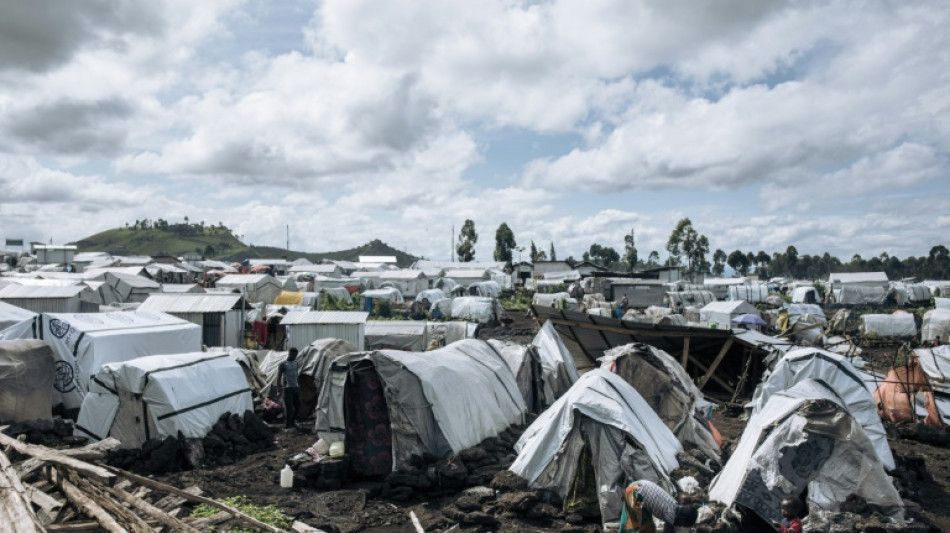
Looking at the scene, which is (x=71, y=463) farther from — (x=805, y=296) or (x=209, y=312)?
(x=805, y=296)

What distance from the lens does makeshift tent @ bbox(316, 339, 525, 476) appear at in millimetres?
11828

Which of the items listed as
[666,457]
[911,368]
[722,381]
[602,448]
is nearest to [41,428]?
[602,448]

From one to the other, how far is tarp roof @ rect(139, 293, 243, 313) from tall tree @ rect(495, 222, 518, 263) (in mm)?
71565

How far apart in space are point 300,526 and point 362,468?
3624 mm

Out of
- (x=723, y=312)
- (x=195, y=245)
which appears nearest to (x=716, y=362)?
(x=723, y=312)

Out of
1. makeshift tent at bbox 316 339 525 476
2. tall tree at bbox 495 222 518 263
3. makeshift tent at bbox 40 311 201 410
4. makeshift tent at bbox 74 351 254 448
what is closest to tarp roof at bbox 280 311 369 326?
Answer: makeshift tent at bbox 40 311 201 410

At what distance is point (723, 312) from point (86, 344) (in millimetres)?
31258

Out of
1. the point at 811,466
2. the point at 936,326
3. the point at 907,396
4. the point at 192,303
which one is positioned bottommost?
the point at 907,396

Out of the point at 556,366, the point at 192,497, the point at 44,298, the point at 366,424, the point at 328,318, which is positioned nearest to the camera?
the point at 192,497

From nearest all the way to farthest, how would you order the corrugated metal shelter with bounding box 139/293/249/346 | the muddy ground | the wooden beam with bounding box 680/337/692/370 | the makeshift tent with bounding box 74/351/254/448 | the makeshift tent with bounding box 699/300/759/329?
the muddy ground < the makeshift tent with bounding box 74/351/254/448 < the wooden beam with bounding box 680/337/692/370 < the corrugated metal shelter with bounding box 139/293/249/346 < the makeshift tent with bounding box 699/300/759/329

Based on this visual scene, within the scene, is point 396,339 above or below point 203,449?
above

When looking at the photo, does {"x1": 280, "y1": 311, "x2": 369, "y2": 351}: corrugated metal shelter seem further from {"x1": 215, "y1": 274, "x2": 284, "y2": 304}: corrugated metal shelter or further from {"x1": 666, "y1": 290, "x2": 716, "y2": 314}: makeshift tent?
{"x1": 666, "y1": 290, "x2": 716, "y2": 314}: makeshift tent

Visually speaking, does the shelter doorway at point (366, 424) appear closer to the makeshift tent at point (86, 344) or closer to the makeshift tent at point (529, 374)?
the makeshift tent at point (529, 374)

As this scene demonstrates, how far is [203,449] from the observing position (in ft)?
43.3
